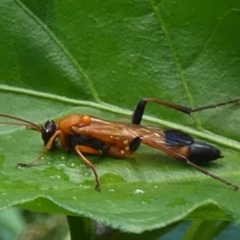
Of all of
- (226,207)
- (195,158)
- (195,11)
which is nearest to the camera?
(226,207)

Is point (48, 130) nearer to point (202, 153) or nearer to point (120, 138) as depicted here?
point (120, 138)

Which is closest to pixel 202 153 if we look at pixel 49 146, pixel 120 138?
pixel 120 138

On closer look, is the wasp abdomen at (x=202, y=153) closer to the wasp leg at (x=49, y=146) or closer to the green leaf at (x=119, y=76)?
the green leaf at (x=119, y=76)

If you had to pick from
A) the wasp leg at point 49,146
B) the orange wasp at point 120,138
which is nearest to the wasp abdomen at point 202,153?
the orange wasp at point 120,138

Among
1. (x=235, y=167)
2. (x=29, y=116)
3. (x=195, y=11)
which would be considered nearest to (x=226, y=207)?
(x=235, y=167)

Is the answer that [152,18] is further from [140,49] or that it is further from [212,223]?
[212,223]
